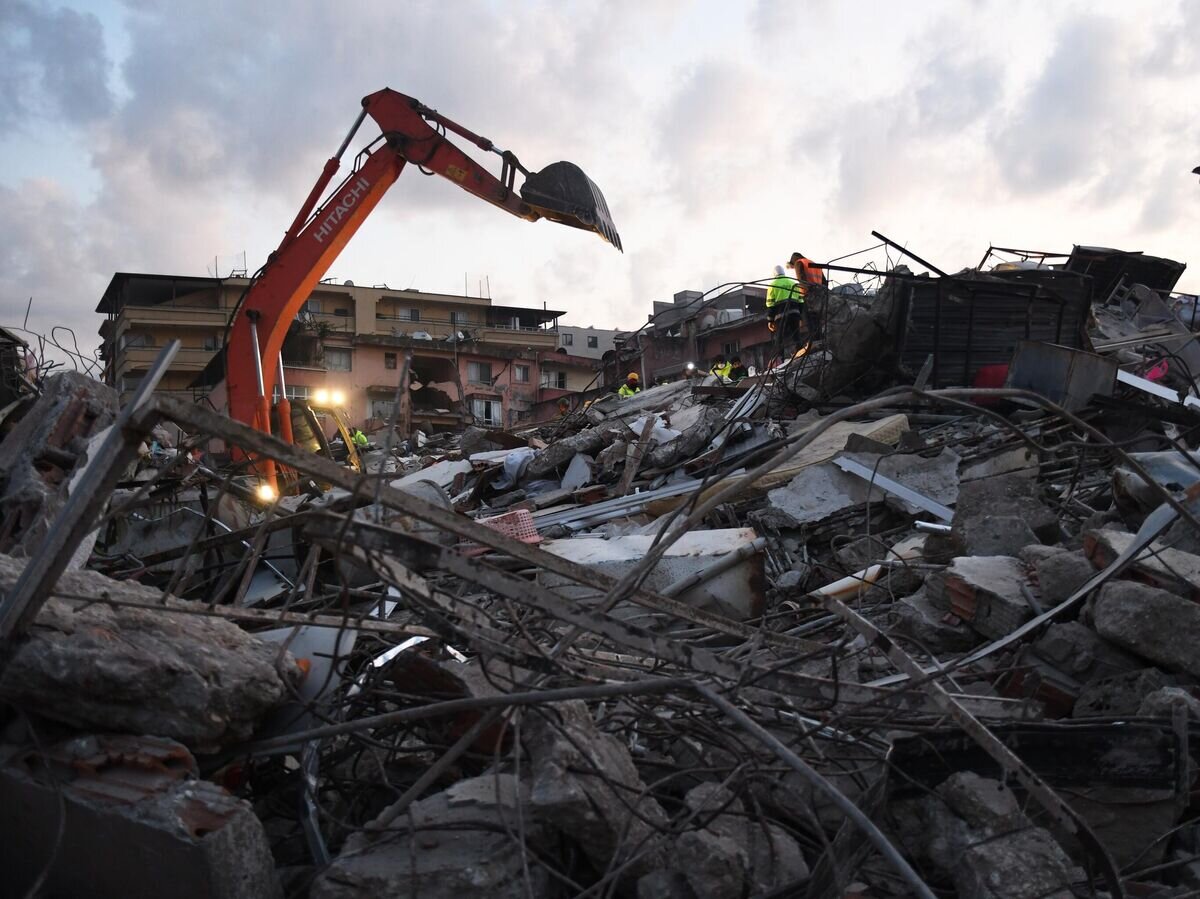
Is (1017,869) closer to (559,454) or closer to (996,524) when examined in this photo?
(996,524)

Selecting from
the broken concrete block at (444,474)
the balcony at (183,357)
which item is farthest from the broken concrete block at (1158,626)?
the balcony at (183,357)

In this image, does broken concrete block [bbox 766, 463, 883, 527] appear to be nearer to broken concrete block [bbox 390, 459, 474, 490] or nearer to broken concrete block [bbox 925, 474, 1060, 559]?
broken concrete block [bbox 925, 474, 1060, 559]

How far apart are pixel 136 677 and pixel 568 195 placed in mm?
6650

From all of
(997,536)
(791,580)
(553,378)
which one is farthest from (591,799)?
(553,378)

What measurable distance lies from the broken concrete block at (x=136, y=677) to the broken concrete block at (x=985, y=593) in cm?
302

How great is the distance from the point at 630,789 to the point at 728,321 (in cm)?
3137

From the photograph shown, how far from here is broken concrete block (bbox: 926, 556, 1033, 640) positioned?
4.17m

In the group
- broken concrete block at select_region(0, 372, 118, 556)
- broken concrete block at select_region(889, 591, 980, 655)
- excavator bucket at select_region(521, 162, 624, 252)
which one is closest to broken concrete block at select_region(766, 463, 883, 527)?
broken concrete block at select_region(889, 591, 980, 655)

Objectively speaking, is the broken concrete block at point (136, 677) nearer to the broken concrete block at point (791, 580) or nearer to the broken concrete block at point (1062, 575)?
the broken concrete block at point (1062, 575)

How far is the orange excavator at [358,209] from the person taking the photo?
8.34 meters

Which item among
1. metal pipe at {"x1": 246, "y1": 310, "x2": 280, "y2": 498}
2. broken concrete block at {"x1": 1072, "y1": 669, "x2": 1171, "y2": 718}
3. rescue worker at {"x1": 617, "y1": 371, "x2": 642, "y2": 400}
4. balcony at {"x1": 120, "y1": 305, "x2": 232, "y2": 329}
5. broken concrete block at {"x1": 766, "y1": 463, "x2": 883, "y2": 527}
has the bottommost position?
broken concrete block at {"x1": 1072, "y1": 669, "x2": 1171, "y2": 718}

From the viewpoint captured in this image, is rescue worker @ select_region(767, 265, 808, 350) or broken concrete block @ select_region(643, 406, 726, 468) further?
rescue worker @ select_region(767, 265, 808, 350)

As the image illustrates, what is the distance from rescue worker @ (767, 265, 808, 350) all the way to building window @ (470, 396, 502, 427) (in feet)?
98.9

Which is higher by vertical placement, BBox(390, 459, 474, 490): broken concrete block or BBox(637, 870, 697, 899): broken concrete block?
BBox(390, 459, 474, 490): broken concrete block
